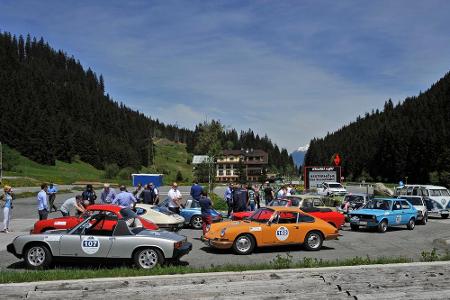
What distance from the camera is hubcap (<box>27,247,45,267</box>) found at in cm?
1071

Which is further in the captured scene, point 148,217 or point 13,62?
point 13,62

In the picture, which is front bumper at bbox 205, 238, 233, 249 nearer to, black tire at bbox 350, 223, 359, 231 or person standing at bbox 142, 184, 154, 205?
black tire at bbox 350, 223, 359, 231

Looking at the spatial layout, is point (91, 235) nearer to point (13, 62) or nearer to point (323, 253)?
point (323, 253)

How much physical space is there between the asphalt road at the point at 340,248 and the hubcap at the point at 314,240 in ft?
0.90

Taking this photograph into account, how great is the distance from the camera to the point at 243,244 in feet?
45.1

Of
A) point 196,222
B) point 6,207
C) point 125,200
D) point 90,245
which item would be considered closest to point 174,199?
point 196,222

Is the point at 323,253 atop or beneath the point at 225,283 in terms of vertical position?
beneath

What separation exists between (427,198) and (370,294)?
977 inches

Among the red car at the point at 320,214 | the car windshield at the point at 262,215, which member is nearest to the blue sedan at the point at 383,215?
the red car at the point at 320,214

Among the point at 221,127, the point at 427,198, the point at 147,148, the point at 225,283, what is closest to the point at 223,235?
the point at 225,283

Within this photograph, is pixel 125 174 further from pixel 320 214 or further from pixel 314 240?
pixel 314 240

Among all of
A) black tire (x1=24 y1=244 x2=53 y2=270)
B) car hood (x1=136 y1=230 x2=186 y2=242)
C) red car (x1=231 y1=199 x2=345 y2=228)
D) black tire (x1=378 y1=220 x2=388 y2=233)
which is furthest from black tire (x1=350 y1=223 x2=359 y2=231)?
black tire (x1=24 y1=244 x2=53 y2=270)

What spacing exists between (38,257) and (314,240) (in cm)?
825

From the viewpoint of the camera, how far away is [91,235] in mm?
10938
